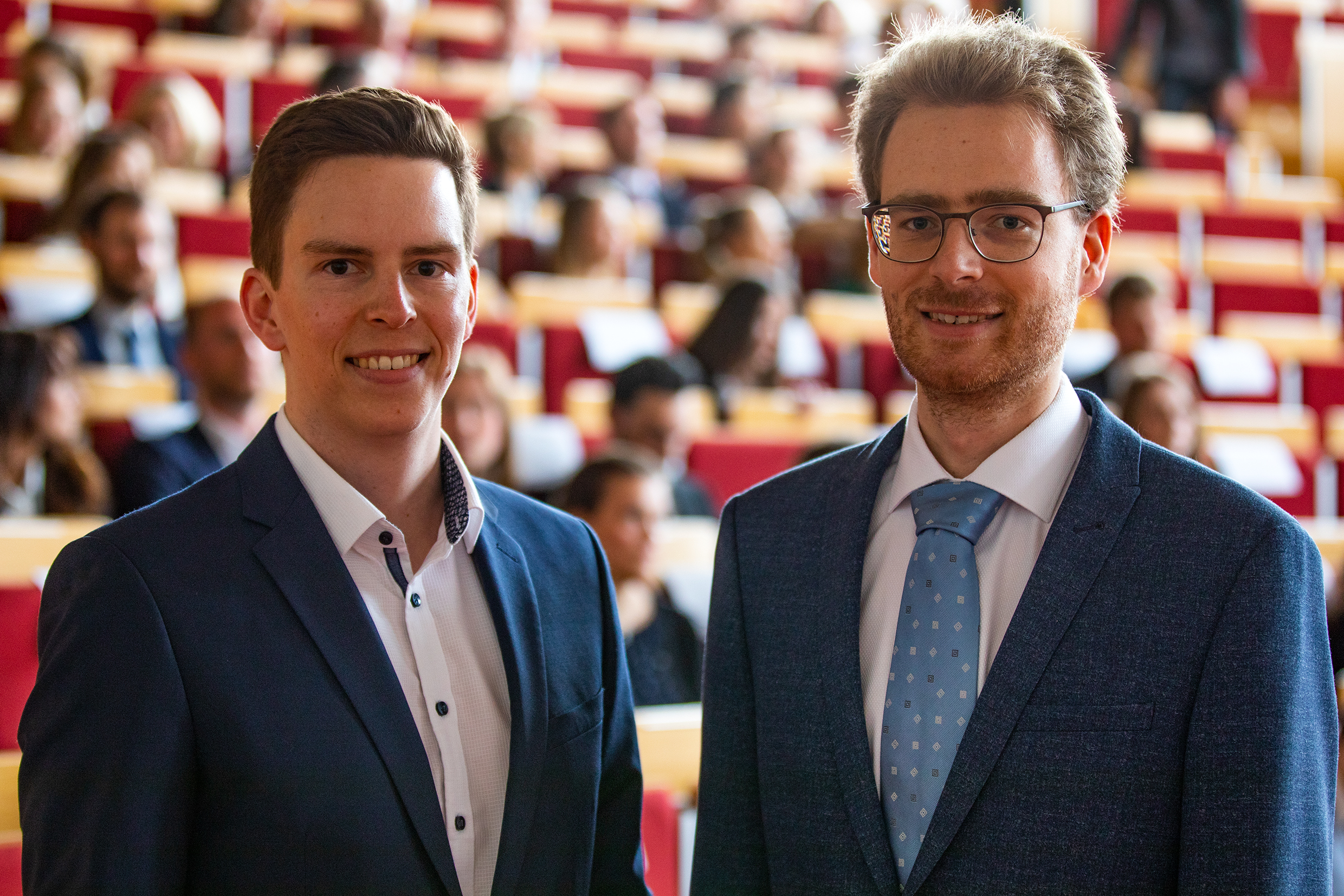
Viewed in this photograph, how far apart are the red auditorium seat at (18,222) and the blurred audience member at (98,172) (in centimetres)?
15

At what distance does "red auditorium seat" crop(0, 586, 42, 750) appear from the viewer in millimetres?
1495

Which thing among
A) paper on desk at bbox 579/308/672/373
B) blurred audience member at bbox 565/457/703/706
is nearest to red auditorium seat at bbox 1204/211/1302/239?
paper on desk at bbox 579/308/672/373

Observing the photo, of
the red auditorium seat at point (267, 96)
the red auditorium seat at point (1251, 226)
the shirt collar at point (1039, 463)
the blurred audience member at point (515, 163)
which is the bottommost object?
the shirt collar at point (1039, 463)

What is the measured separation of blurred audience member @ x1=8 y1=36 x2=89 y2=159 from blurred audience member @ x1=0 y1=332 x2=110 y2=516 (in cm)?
151

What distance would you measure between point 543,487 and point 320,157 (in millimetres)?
1669

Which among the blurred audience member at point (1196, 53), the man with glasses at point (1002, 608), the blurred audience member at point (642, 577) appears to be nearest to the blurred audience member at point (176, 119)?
the blurred audience member at point (642, 577)

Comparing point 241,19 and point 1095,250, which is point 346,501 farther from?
point 241,19

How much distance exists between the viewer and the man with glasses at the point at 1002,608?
84 centimetres

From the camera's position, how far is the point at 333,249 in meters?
0.92

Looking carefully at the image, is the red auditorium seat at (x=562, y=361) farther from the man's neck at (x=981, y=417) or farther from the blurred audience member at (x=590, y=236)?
the man's neck at (x=981, y=417)

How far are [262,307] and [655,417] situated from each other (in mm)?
1659

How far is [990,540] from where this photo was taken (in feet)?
3.16

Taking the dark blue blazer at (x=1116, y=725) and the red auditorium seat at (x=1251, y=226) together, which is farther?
the red auditorium seat at (x=1251, y=226)

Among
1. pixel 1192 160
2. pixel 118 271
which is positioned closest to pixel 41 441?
pixel 118 271
